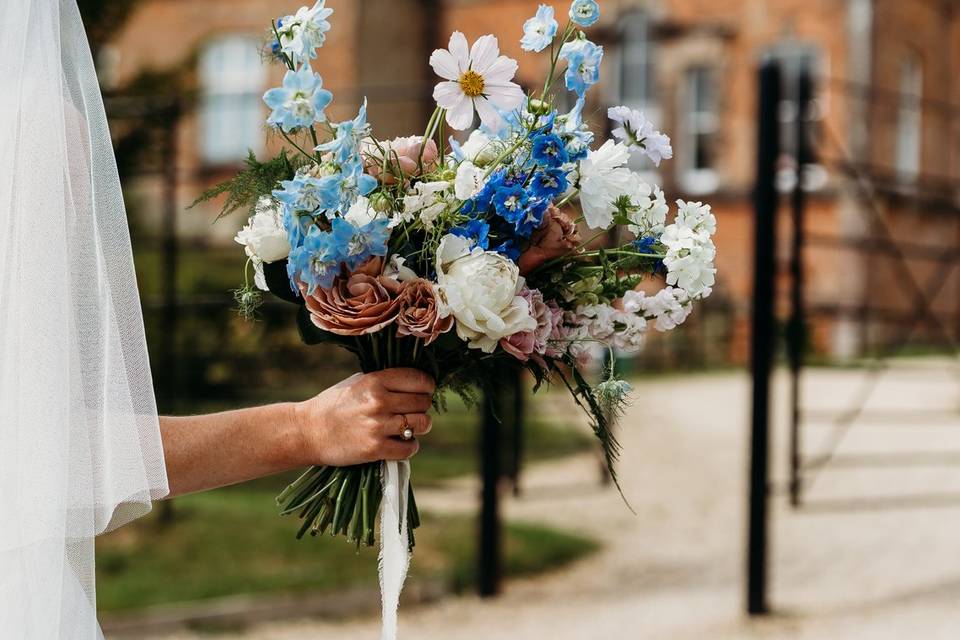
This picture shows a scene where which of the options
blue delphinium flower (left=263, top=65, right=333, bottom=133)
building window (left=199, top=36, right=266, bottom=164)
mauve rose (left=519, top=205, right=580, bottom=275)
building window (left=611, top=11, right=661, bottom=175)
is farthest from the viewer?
building window (left=199, top=36, right=266, bottom=164)

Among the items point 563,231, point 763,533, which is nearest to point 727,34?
point 763,533

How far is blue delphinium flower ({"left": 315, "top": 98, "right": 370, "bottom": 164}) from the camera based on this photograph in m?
1.80

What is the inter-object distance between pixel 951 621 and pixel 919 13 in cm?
1424

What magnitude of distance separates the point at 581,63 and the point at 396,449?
740 mm

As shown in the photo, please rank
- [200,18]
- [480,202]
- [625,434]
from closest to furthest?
[480,202]
[625,434]
[200,18]

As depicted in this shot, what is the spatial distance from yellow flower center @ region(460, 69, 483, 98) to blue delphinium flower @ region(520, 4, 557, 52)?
103 millimetres

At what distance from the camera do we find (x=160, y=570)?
19.2 feet

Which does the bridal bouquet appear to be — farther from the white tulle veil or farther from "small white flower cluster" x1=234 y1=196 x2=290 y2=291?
the white tulle veil

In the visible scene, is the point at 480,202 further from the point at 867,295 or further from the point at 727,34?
the point at 727,34

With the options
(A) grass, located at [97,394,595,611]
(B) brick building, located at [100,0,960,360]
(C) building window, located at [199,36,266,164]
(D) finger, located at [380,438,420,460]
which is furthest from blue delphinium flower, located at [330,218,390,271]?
(C) building window, located at [199,36,266,164]

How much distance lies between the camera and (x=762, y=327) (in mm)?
4977

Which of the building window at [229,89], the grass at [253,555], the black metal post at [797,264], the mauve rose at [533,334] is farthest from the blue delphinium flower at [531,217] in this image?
the building window at [229,89]

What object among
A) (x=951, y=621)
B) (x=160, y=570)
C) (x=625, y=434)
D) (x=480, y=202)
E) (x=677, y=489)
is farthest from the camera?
(x=625, y=434)

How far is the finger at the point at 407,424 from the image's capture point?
2020 millimetres
